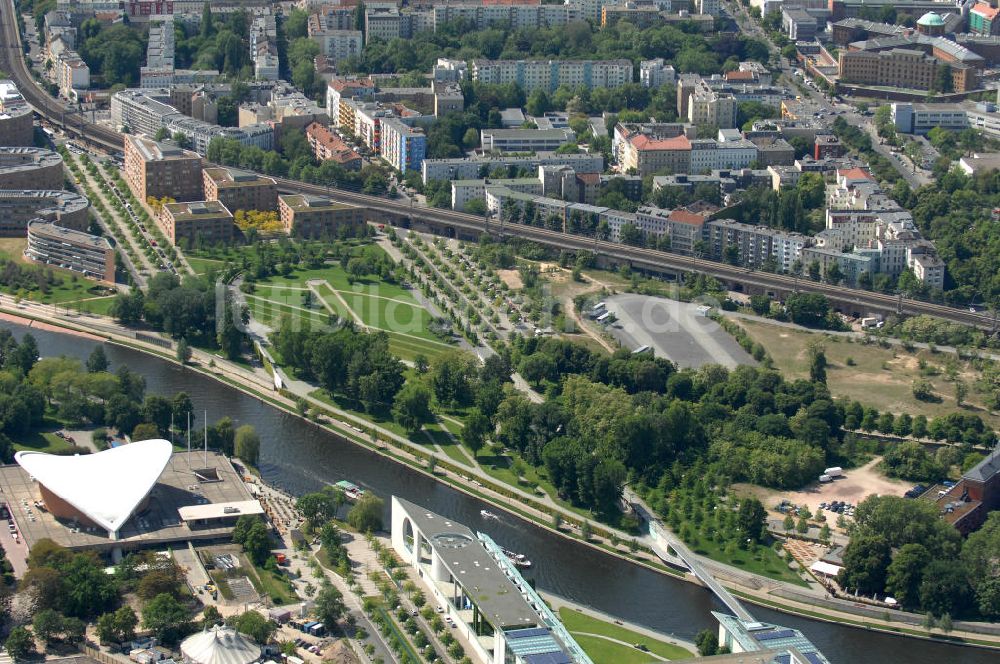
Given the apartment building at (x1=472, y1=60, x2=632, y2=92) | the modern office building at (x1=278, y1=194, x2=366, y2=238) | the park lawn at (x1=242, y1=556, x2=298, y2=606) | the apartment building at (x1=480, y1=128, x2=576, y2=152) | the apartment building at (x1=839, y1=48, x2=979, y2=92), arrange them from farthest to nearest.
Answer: the apartment building at (x1=839, y1=48, x2=979, y2=92), the apartment building at (x1=472, y1=60, x2=632, y2=92), the apartment building at (x1=480, y1=128, x2=576, y2=152), the modern office building at (x1=278, y1=194, x2=366, y2=238), the park lawn at (x1=242, y1=556, x2=298, y2=606)

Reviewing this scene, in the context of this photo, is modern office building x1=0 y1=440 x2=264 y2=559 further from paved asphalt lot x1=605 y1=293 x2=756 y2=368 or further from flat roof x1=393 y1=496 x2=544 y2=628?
paved asphalt lot x1=605 y1=293 x2=756 y2=368

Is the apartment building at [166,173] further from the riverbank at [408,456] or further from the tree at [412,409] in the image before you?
the tree at [412,409]

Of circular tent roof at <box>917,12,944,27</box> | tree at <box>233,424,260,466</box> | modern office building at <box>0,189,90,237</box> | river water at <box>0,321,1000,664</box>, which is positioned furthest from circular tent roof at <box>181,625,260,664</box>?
circular tent roof at <box>917,12,944,27</box>

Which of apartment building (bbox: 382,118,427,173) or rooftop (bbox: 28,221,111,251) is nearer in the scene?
rooftop (bbox: 28,221,111,251)

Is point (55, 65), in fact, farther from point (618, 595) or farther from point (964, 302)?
point (618, 595)

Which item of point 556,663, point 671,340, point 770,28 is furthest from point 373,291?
point 770,28

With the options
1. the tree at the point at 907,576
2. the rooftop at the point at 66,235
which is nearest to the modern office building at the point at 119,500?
the tree at the point at 907,576
